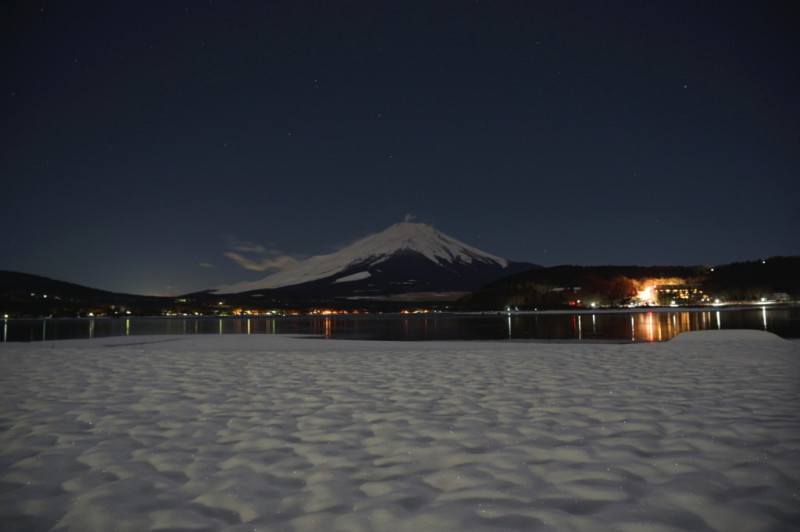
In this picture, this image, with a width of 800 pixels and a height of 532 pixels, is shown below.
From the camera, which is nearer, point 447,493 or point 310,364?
point 447,493

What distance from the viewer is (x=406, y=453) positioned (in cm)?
Answer: 546

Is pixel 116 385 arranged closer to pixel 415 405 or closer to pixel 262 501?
pixel 415 405

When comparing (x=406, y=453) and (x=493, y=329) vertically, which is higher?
(x=406, y=453)

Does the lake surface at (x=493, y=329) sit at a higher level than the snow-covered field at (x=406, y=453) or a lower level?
lower

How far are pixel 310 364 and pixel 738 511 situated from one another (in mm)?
11894

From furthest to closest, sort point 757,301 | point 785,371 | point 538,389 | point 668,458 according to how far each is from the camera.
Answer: point 757,301 < point 785,371 < point 538,389 < point 668,458

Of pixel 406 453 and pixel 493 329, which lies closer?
pixel 406 453

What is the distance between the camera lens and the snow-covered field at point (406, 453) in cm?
390

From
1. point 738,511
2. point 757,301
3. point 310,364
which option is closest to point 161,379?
point 310,364

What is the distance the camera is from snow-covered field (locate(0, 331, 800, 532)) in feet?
12.8

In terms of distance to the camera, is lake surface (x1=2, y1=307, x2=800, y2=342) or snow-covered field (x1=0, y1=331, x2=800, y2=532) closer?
snow-covered field (x1=0, y1=331, x2=800, y2=532)

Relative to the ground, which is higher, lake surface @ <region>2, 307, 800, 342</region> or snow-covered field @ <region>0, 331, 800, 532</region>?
snow-covered field @ <region>0, 331, 800, 532</region>

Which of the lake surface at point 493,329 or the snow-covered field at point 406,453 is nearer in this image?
the snow-covered field at point 406,453

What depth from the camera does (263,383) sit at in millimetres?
10719
